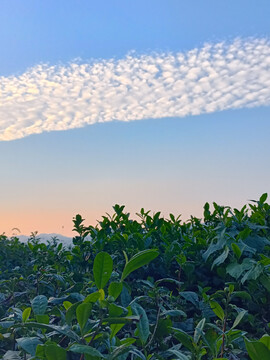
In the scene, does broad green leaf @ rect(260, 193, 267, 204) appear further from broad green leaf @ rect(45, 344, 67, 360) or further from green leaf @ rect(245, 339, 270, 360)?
broad green leaf @ rect(45, 344, 67, 360)

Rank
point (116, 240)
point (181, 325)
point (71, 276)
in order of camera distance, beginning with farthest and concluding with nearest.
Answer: point (116, 240) → point (71, 276) → point (181, 325)

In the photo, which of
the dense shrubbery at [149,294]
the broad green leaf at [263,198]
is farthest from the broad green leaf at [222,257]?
the broad green leaf at [263,198]

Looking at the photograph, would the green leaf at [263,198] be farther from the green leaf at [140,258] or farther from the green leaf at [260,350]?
the green leaf at [260,350]

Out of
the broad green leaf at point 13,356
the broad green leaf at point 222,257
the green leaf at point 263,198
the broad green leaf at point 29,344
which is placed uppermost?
the green leaf at point 263,198

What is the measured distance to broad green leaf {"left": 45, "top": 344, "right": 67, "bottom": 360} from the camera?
1733mm

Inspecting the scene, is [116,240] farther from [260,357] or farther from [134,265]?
[260,357]

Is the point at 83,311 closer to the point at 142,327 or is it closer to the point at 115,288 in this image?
the point at 115,288

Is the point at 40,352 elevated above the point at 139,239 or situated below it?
below

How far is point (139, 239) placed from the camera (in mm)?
4031

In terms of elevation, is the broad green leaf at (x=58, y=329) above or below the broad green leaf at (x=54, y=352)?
above

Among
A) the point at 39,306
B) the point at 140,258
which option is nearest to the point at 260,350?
the point at 140,258

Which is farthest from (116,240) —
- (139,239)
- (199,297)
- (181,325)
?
(181,325)

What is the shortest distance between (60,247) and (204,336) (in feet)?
10.7

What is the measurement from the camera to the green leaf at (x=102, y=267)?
190 centimetres
